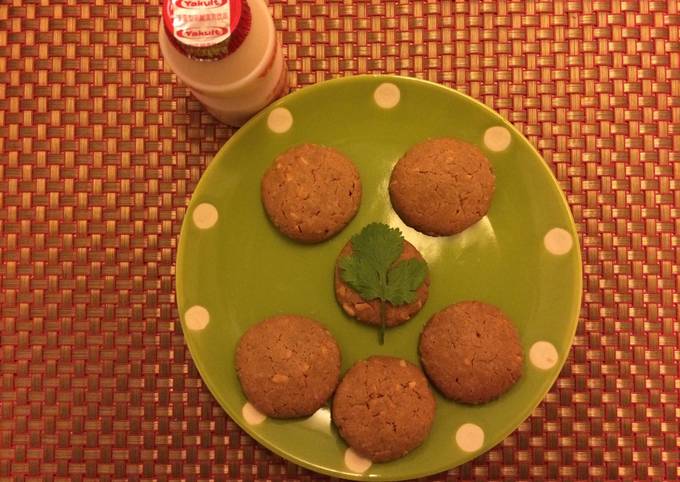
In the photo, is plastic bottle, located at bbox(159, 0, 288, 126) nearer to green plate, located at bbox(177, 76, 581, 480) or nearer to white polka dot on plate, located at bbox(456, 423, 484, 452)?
green plate, located at bbox(177, 76, 581, 480)

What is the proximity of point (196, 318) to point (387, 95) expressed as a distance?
0.57 m

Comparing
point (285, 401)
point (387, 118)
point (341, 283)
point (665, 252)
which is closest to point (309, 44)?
point (387, 118)

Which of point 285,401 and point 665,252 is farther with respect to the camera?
point 665,252

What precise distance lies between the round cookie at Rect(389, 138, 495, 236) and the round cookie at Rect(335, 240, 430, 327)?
0.24ft

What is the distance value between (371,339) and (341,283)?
13 cm

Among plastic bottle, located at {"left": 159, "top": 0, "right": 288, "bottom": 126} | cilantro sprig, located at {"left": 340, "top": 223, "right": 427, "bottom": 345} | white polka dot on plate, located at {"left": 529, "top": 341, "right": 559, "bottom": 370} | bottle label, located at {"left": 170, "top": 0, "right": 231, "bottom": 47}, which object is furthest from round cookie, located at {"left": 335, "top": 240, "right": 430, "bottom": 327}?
bottle label, located at {"left": 170, "top": 0, "right": 231, "bottom": 47}

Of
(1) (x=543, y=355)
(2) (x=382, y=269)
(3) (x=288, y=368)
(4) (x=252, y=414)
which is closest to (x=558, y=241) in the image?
(1) (x=543, y=355)

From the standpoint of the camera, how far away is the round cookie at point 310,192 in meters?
1.07

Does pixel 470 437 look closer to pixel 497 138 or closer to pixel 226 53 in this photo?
pixel 497 138

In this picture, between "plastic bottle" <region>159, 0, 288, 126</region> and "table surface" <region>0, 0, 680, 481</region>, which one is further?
"table surface" <region>0, 0, 680, 481</region>

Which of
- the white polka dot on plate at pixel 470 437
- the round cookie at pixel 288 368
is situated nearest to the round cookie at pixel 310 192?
the round cookie at pixel 288 368

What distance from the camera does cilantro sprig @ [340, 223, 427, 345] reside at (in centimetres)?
105

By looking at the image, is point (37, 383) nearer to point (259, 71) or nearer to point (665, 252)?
point (259, 71)

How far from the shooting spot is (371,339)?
1.11 m
